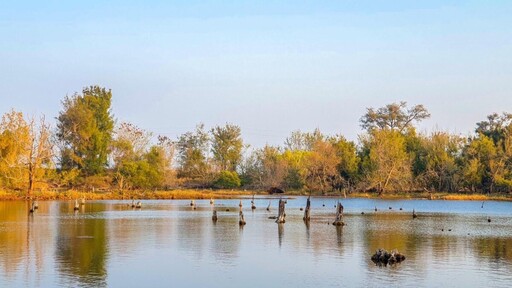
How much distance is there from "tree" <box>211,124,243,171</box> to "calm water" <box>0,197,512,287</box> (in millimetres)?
71049

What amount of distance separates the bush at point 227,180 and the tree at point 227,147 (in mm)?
16883

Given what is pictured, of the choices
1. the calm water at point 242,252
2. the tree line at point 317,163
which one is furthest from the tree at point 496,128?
the calm water at point 242,252

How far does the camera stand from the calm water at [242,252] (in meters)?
26.6

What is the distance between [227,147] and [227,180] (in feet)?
68.0

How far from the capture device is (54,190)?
88.4 m

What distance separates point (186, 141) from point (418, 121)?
1743 inches

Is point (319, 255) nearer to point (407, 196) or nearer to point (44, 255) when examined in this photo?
point (44, 255)

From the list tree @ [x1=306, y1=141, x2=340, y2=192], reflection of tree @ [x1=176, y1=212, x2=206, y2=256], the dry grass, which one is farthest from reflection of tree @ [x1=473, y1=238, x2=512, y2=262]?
tree @ [x1=306, y1=141, x2=340, y2=192]

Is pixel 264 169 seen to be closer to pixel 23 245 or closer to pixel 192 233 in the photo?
pixel 192 233

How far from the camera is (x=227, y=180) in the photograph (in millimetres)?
110938

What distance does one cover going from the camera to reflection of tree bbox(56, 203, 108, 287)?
1041 inches

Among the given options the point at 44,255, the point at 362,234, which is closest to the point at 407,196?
the point at 362,234

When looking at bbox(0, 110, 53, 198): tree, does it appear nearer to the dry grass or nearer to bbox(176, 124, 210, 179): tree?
the dry grass

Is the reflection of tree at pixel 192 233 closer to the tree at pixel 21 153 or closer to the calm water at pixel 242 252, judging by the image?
the calm water at pixel 242 252
